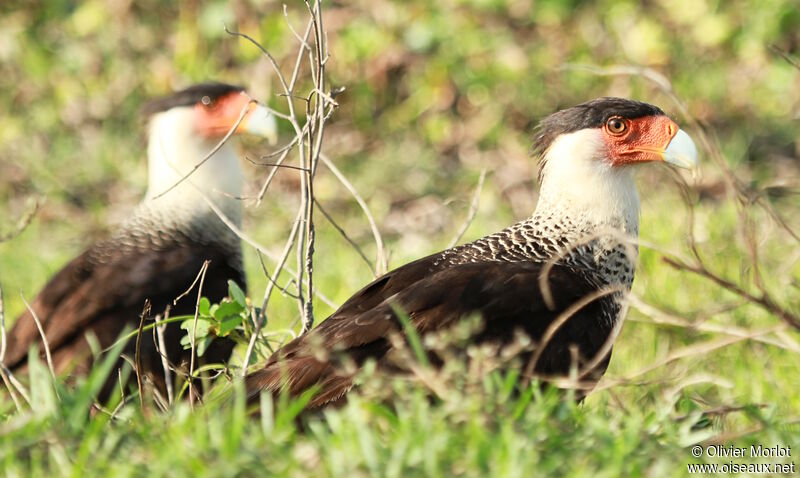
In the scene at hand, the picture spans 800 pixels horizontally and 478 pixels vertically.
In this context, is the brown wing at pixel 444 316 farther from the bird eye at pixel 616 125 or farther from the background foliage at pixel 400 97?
the background foliage at pixel 400 97

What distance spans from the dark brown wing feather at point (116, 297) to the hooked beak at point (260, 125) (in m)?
0.50

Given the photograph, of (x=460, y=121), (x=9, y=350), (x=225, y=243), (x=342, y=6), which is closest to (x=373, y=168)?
(x=460, y=121)

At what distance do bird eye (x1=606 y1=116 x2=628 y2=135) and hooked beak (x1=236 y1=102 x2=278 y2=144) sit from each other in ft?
4.63

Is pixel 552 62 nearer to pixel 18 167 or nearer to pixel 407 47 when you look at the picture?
pixel 407 47

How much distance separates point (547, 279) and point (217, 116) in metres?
2.02

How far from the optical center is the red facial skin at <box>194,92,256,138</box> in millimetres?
4500

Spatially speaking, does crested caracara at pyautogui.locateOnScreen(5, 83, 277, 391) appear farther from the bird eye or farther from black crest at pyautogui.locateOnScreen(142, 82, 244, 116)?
the bird eye

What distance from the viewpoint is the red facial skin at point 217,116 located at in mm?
4500

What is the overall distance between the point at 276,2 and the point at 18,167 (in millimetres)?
2061

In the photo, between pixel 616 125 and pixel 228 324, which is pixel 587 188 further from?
pixel 228 324

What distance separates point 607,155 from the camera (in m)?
3.35

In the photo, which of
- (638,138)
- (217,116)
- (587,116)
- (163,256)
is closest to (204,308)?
(163,256)

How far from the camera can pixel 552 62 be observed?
7.38 meters

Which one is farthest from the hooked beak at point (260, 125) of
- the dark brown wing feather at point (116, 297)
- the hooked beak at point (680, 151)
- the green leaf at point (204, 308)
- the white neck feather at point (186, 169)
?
the hooked beak at point (680, 151)
